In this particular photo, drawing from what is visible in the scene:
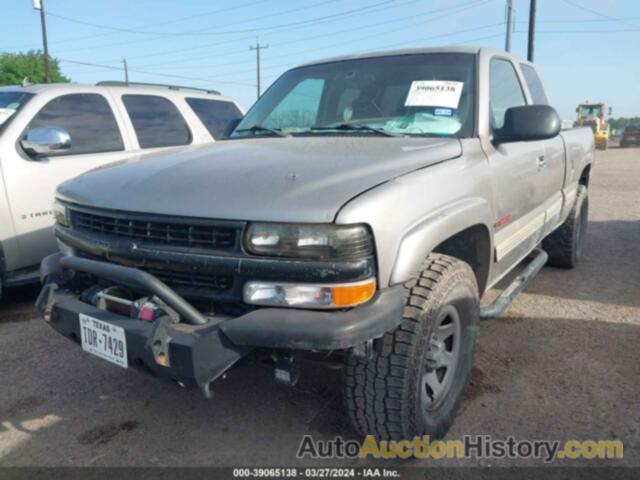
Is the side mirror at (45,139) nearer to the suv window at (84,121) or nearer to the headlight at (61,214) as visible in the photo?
the suv window at (84,121)

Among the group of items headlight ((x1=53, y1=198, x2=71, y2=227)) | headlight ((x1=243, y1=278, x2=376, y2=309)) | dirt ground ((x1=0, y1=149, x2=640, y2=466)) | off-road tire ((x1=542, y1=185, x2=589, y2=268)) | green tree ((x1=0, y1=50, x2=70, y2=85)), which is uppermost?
green tree ((x1=0, y1=50, x2=70, y2=85))

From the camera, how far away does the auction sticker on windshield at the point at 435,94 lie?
2.93 meters

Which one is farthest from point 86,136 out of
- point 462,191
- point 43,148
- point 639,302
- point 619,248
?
point 619,248

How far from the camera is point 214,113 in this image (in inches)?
241

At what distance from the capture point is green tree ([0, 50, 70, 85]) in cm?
3775

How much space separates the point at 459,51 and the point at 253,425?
7.98 ft

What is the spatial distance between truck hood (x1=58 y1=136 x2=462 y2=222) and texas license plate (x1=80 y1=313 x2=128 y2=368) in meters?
0.49

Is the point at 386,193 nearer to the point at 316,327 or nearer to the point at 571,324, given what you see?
the point at 316,327

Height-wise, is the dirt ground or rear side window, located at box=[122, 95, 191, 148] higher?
rear side window, located at box=[122, 95, 191, 148]

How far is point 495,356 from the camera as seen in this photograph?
3.40 meters

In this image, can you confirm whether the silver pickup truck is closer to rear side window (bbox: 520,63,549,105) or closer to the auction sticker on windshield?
the auction sticker on windshield

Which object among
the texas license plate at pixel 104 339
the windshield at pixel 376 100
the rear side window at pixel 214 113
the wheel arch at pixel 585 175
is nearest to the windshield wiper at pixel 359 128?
the windshield at pixel 376 100

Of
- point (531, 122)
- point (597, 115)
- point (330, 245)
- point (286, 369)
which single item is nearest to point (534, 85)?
point (531, 122)

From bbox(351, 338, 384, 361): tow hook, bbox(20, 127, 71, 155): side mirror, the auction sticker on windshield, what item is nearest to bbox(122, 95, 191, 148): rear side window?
bbox(20, 127, 71, 155): side mirror
